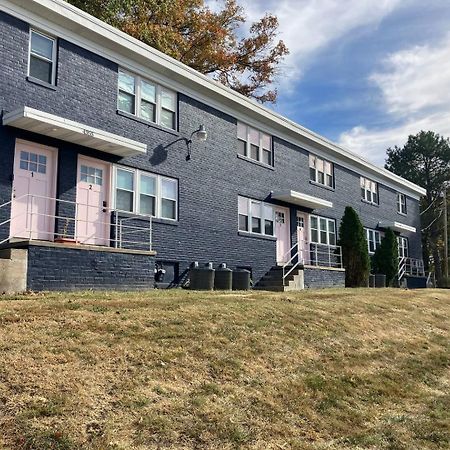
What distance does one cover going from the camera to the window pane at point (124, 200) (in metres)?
13.9

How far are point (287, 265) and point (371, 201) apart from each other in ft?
36.1

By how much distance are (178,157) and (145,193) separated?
A: 180 centimetres

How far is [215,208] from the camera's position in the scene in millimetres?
16953

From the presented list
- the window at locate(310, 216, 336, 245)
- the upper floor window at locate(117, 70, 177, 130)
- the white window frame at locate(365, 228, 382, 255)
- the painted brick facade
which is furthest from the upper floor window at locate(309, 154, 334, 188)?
the upper floor window at locate(117, 70, 177, 130)

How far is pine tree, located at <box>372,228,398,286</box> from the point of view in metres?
25.4

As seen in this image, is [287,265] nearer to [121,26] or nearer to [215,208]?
[215,208]

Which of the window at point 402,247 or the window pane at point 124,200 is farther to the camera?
the window at point 402,247

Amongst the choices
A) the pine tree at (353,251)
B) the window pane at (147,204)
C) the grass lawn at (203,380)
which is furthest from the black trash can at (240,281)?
the pine tree at (353,251)

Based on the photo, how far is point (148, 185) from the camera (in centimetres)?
1483

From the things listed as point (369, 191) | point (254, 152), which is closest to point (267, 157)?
point (254, 152)

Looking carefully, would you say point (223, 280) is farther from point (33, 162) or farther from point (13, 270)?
point (13, 270)

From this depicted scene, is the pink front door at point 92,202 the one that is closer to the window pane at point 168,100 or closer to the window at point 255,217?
the window pane at point 168,100

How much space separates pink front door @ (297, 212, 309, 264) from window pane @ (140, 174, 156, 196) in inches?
329

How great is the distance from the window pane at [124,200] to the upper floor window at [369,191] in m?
16.1
